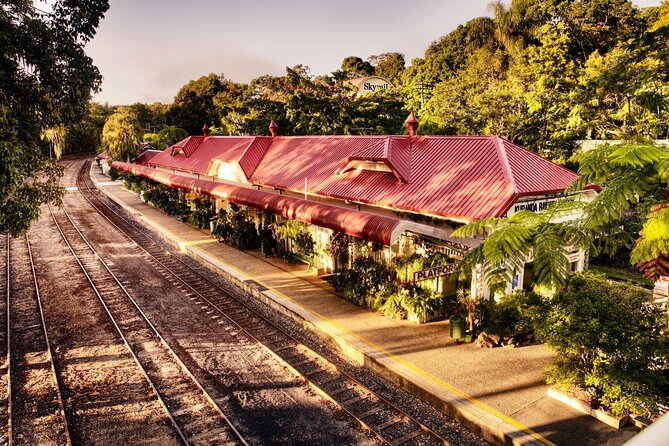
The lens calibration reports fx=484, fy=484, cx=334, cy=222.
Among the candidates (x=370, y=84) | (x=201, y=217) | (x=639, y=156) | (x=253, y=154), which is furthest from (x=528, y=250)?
(x=370, y=84)

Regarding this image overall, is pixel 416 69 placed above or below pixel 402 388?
above

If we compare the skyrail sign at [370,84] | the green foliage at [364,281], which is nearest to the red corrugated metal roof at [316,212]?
the green foliage at [364,281]

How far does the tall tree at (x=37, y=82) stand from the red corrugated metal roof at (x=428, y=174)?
8864 mm

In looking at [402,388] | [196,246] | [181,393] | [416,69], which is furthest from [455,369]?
[416,69]

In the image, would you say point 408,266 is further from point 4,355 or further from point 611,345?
point 4,355

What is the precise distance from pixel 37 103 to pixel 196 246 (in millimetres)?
11455

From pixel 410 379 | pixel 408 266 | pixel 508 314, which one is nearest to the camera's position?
pixel 410 379

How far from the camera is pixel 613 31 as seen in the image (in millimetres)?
45625

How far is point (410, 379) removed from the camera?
35.7 ft

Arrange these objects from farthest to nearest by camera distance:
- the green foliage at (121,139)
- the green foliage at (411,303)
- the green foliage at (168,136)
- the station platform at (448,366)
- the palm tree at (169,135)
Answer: the palm tree at (169,135), the green foliage at (168,136), the green foliage at (121,139), the green foliage at (411,303), the station platform at (448,366)

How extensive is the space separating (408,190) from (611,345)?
8.32 metres

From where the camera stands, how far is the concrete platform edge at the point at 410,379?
902 centimetres

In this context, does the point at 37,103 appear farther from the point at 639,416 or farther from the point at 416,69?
the point at 416,69

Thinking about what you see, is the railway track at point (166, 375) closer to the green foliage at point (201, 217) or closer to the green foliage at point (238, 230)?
the green foliage at point (238, 230)
